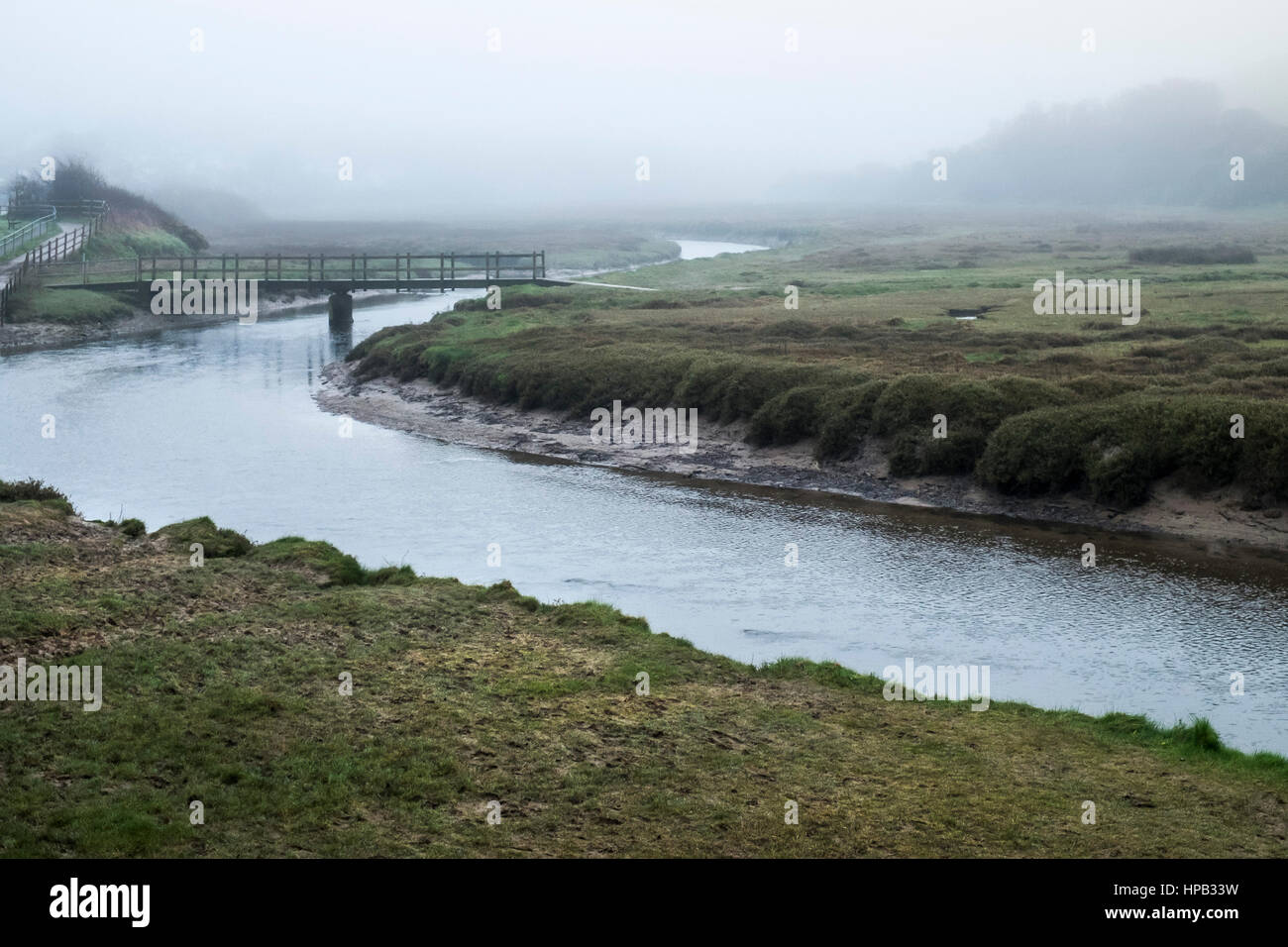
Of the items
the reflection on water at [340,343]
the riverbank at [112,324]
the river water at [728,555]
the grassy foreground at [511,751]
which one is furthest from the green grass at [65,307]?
the grassy foreground at [511,751]

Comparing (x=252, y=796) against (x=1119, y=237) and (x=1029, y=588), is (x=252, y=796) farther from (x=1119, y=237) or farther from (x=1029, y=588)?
(x=1119, y=237)

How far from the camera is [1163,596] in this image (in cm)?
2375

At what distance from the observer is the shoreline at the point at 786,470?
28.8 metres

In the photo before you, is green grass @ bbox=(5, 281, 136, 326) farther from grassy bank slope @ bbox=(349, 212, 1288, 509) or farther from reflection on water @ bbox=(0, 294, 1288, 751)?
reflection on water @ bbox=(0, 294, 1288, 751)

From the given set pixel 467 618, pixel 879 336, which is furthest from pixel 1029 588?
pixel 879 336

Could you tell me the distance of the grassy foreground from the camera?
11.0 m

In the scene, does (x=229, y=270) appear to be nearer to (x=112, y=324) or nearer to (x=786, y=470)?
(x=112, y=324)

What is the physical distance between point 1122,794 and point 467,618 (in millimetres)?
9557
